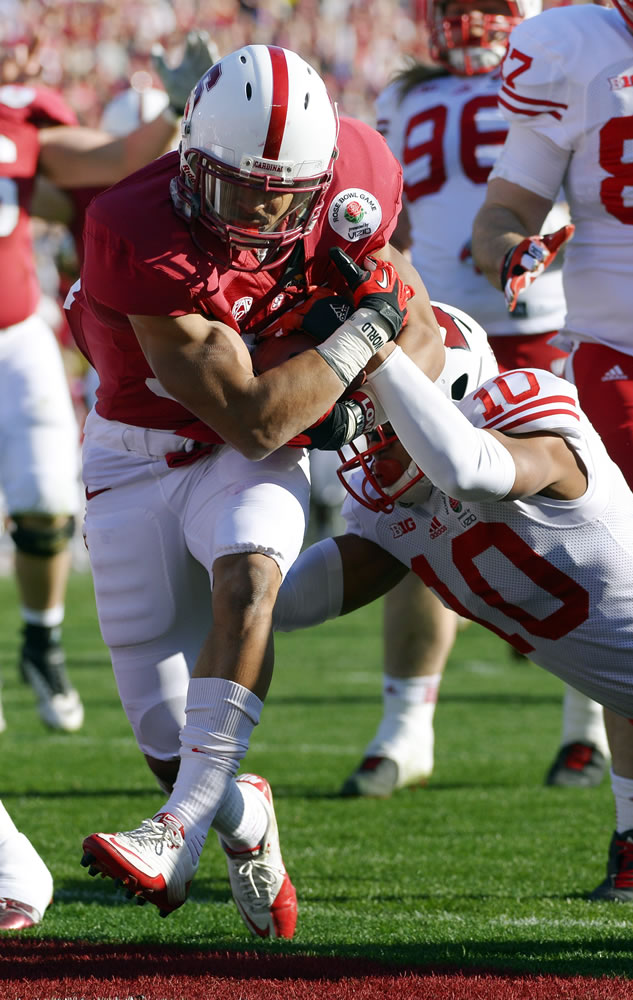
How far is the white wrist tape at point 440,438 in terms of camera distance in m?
2.32

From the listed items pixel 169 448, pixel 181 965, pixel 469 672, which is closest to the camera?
pixel 181 965

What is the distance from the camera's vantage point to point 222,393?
242 cm

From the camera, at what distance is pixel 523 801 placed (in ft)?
13.3

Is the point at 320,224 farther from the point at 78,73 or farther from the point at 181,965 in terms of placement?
the point at 78,73

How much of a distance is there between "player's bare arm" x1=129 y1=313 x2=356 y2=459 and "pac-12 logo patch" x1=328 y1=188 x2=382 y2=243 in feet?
1.06

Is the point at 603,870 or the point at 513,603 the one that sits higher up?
the point at 513,603

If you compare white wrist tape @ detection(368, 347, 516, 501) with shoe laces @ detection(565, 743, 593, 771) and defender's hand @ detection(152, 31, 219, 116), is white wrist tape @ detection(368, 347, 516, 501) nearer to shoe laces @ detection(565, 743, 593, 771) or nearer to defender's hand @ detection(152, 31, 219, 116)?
defender's hand @ detection(152, 31, 219, 116)

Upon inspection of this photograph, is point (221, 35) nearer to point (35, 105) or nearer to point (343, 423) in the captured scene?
point (35, 105)

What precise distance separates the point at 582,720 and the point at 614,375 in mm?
1372

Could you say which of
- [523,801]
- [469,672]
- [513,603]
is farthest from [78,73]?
[513,603]

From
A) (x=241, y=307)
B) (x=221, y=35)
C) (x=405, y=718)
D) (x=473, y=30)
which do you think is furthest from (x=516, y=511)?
(x=221, y=35)

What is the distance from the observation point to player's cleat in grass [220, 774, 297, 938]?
2.65 meters

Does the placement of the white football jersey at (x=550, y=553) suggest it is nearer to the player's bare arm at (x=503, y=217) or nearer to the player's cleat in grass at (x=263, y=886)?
the player's cleat in grass at (x=263, y=886)

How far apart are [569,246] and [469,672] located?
150 inches
